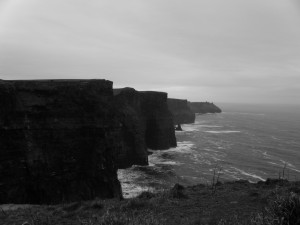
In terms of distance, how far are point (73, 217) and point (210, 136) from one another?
81761 mm

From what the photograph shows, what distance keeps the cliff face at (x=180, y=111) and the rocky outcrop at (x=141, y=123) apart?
49.1m

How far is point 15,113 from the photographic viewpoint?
3341 centimetres

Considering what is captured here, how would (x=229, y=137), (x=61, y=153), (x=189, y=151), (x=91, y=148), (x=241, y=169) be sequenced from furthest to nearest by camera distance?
(x=229, y=137) < (x=189, y=151) < (x=241, y=169) < (x=91, y=148) < (x=61, y=153)

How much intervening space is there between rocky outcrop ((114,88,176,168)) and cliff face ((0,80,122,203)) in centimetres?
1621

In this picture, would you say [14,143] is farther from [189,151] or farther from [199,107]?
[199,107]

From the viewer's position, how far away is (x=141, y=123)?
224ft

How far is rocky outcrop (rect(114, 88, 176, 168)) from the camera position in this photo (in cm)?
5669

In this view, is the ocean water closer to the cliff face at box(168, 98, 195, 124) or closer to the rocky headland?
the rocky headland

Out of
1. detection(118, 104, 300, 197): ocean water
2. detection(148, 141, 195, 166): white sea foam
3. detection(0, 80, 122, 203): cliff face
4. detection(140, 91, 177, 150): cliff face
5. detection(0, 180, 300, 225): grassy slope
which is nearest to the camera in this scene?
detection(0, 180, 300, 225): grassy slope

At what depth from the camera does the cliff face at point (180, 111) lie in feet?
408

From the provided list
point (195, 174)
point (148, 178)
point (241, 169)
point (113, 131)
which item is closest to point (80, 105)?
point (113, 131)

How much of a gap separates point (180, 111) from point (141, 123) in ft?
203

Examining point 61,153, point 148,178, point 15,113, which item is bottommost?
point 148,178

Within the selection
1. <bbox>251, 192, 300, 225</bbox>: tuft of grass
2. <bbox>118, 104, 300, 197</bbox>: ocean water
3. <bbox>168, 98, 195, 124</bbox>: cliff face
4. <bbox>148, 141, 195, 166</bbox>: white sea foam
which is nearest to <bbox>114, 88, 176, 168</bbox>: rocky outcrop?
<bbox>148, 141, 195, 166</bbox>: white sea foam
